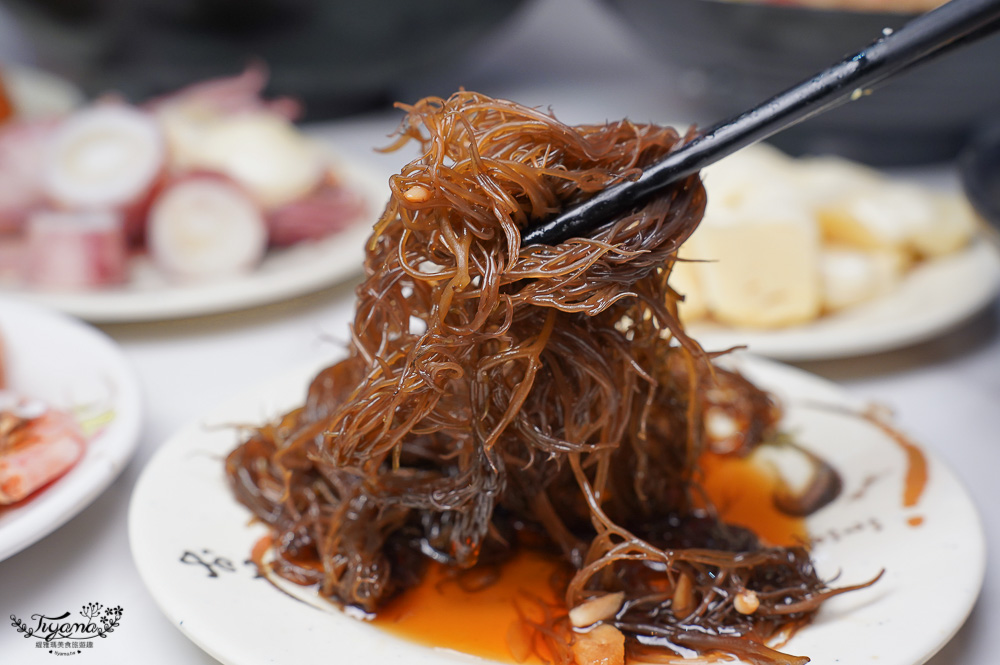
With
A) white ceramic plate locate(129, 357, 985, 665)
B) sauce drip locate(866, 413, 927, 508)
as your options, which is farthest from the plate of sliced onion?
sauce drip locate(866, 413, 927, 508)

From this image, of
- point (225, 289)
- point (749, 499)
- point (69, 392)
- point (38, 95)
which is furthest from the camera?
point (38, 95)

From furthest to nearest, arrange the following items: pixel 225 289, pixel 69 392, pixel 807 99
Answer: pixel 225 289, pixel 69 392, pixel 807 99

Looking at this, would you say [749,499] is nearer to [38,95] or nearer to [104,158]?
[104,158]

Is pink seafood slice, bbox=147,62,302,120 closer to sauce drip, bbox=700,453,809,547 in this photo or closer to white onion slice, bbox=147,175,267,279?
white onion slice, bbox=147,175,267,279

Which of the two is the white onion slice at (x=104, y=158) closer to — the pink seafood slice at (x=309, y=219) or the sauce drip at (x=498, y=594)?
the pink seafood slice at (x=309, y=219)

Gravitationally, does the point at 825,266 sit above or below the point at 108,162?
above

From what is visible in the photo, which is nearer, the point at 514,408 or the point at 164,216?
the point at 514,408

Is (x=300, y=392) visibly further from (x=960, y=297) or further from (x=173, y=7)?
(x=173, y=7)
